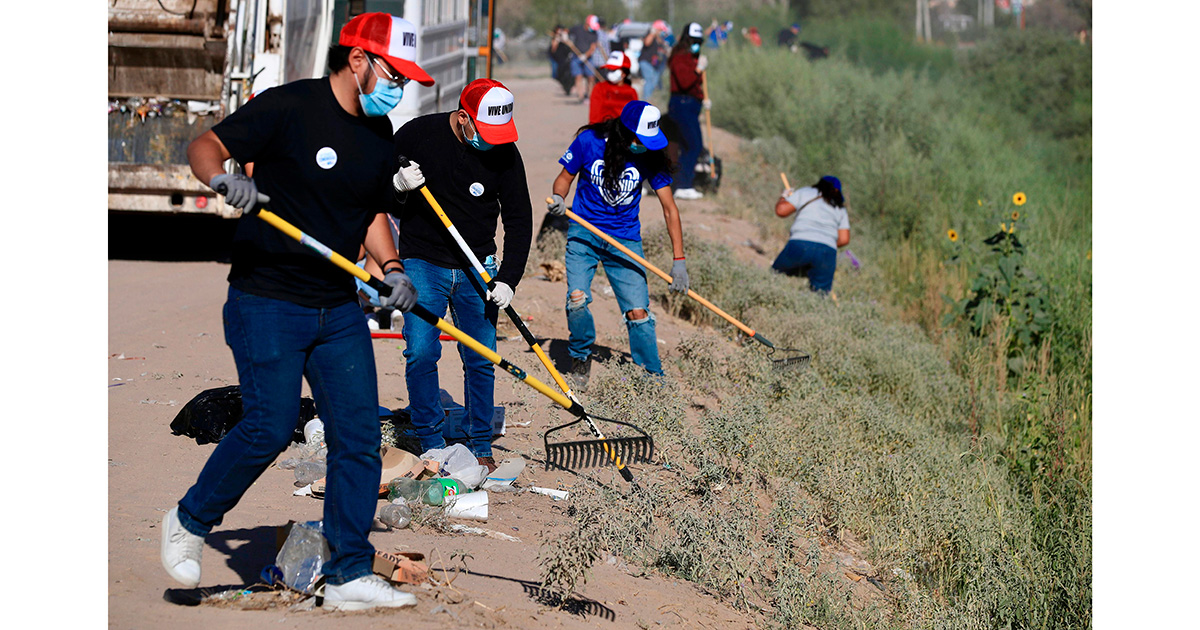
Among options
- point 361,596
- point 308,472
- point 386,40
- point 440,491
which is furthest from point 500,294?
point 361,596

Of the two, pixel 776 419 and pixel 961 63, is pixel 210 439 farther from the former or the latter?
pixel 961 63

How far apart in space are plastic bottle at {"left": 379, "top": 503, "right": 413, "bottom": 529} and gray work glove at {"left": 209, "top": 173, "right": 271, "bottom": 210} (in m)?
1.63

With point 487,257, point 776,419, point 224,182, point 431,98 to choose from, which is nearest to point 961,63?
point 431,98

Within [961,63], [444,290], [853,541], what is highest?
[961,63]

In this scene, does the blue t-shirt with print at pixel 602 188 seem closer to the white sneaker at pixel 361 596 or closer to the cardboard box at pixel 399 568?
the cardboard box at pixel 399 568

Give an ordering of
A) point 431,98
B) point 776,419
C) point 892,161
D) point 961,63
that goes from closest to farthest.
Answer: point 776,419 < point 431,98 < point 892,161 < point 961,63

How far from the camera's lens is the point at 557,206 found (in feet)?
21.0

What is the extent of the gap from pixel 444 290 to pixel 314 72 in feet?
16.4

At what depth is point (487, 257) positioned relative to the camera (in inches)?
205

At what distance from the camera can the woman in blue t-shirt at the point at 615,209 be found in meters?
6.43

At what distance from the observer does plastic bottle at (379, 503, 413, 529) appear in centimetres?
443

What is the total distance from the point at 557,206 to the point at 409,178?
68.4 inches

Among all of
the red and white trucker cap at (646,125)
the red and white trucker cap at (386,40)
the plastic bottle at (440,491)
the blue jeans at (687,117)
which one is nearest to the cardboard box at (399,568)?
the plastic bottle at (440,491)

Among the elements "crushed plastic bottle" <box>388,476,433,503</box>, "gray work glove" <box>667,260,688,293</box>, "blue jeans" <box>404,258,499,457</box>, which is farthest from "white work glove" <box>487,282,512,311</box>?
"gray work glove" <box>667,260,688,293</box>
